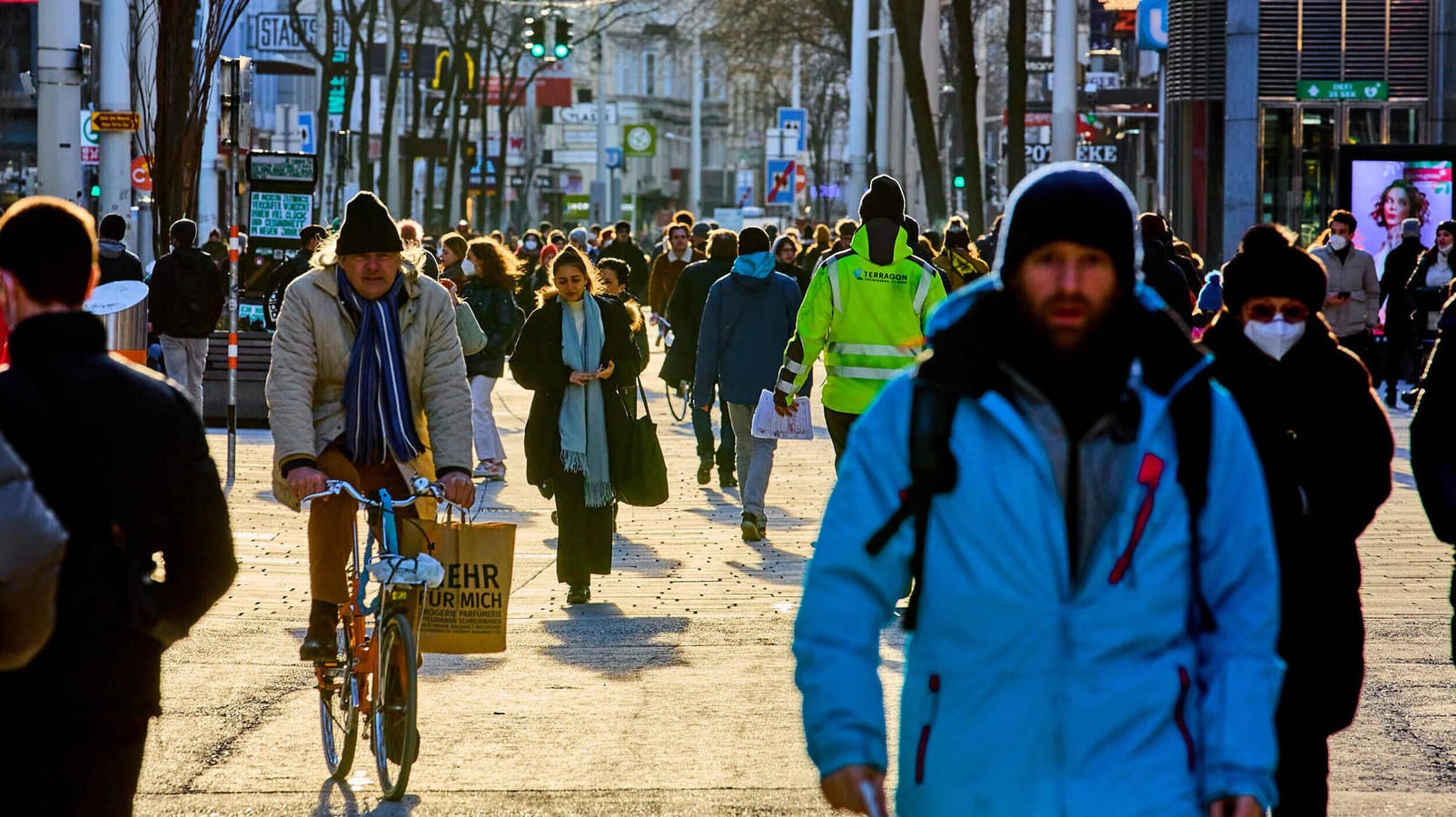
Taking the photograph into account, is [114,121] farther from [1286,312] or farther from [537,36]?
[1286,312]

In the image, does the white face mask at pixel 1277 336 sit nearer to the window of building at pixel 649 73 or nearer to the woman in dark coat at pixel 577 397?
the woman in dark coat at pixel 577 397

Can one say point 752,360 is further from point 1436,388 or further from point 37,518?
point 37,518

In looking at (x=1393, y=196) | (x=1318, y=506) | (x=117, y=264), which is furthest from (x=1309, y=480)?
(x=1393, y=196)

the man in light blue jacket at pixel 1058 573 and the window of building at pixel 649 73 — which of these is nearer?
the man in light blue jacket at pixel 1058 573

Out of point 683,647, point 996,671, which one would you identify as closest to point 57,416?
point 996,671

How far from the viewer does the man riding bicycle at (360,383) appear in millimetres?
7508

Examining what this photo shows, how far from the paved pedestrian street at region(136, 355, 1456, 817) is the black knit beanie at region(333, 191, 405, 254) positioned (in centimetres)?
162

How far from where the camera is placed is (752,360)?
1507 centimetres

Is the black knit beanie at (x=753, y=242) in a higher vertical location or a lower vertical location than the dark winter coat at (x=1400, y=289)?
higher

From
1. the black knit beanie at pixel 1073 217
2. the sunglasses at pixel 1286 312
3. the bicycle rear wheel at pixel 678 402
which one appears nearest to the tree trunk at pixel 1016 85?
the bicycle rear wheel at pixel 678 402

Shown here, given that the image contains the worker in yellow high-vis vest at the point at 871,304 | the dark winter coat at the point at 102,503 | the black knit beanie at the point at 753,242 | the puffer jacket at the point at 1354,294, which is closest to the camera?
the dark winter coat at the point at 102,503

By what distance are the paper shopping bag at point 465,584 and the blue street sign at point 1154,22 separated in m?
33.9

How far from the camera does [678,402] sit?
25344mm

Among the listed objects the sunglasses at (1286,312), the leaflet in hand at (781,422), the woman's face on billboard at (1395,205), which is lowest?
the leaflet in hand at (781,422)
